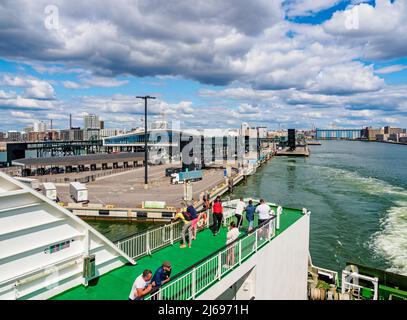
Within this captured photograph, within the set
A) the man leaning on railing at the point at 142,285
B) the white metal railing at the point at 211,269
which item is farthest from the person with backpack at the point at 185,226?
the man leaning on railing at the point at 142,285

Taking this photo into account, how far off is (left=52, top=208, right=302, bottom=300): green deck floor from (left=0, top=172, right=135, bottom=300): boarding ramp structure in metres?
0.23

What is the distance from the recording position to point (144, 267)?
8.02 m

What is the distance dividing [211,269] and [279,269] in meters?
3.73

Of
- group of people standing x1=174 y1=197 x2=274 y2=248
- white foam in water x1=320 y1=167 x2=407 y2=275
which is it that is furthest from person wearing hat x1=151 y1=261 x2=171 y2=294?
white foam in water x1=320 y1=167 x2=407 y2=275

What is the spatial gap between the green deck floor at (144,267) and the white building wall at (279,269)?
67cm

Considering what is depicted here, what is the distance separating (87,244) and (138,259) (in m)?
2.03

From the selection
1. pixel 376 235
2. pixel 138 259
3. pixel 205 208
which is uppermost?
pixel 205 208

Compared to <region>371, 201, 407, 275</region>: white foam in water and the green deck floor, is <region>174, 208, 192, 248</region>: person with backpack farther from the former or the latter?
<region>371, 201, 407, 275</region>: white foam in water

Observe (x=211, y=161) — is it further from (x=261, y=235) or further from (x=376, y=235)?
(x=261, y=235)

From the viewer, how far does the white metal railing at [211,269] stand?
6.25 meters

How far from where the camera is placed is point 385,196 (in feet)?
135

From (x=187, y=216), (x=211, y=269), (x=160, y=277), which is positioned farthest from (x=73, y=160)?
(x=160, y=277)
